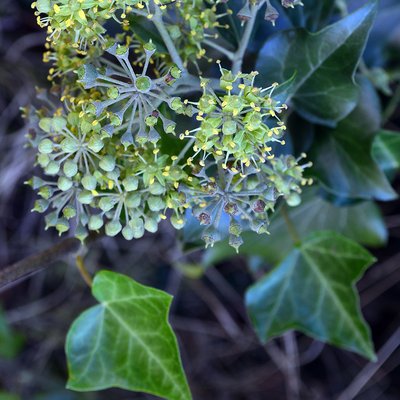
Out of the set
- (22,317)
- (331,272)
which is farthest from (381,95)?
(22,317)

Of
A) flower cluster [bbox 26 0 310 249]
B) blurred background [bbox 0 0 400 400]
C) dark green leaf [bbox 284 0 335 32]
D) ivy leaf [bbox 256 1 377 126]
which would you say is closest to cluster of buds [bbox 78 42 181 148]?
flower cluster [bbox 26 0 310 249]

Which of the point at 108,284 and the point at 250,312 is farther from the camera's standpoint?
the point at 250,312

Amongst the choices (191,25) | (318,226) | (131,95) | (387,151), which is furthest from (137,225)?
(318,226)

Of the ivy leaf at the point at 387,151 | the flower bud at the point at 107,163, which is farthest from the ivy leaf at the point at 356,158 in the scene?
the flower bud at the point at 107,163

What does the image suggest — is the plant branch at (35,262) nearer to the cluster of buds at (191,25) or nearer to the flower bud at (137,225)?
the flower bud at (137,225)

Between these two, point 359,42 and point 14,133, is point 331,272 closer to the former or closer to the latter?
point 359,42

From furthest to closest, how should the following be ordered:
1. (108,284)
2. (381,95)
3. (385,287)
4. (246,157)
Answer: (385,287) < (381,95) < (108,284) < (246,157)

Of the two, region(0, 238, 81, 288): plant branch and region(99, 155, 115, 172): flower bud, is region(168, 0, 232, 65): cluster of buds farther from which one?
region(0, 238, 81, 288): plant branch
